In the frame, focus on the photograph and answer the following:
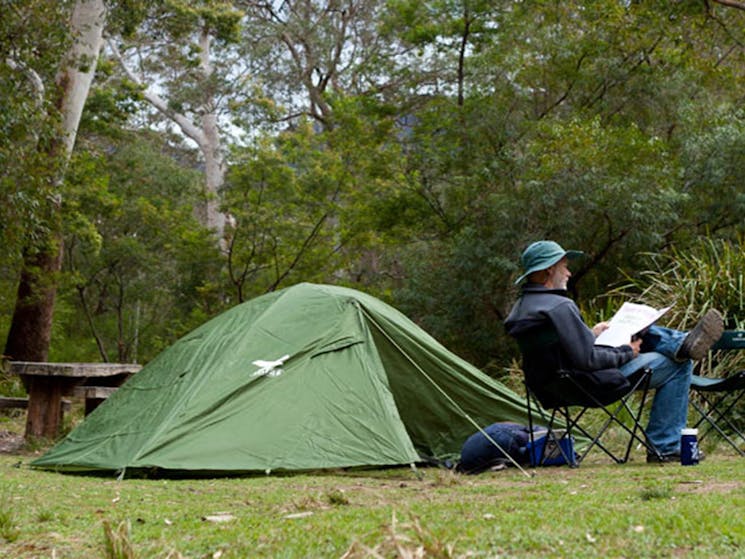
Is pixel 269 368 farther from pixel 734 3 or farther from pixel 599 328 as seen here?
pixel 734 3

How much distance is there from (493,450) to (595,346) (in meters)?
0.98

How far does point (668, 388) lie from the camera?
567 centimetres

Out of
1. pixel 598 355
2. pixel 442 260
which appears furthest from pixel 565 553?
pixel 442 260

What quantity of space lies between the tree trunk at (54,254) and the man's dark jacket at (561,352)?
9.04m

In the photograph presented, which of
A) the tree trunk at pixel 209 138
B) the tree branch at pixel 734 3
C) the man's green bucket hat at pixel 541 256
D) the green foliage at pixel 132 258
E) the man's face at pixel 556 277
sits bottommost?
the man's face at pixel 556 277

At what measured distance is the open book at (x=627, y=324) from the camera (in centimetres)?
554

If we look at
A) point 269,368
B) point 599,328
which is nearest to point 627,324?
point 599,328

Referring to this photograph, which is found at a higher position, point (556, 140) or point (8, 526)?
point (556, 140)

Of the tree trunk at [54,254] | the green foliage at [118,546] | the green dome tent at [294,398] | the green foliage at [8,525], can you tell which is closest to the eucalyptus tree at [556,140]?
the tree trunk at [54,254]

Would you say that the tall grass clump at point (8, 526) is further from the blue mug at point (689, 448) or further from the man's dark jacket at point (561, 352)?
the blue mug at point (689, 448)

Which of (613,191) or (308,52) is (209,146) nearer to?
(308,52)

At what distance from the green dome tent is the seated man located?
1.10 meters

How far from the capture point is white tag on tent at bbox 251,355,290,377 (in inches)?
249

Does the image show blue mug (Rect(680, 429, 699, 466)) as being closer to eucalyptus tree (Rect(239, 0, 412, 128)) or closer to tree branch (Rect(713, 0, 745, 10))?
tree branch (Rect(713, 0, 745, 10))
